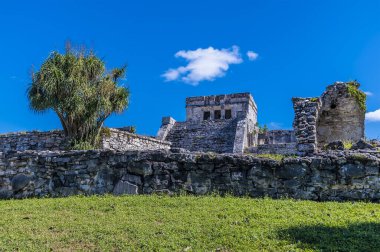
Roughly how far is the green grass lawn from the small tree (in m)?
6.49

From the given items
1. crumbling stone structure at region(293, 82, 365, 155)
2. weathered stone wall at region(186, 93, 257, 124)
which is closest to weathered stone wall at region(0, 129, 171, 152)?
crumbling stone structure at region(293, 82, 365, 155)

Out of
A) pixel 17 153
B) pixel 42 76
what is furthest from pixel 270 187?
pixel 42 76

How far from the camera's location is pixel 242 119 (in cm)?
2216

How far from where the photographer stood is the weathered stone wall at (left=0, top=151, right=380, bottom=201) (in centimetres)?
713

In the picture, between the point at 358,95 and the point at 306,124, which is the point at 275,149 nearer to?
the point at 358,95

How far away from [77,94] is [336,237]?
34.8ft

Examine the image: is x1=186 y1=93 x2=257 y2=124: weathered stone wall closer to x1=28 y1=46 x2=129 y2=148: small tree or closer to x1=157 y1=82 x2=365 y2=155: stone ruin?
x1=157 y1=82 x2=365 y2=155: stone ruin

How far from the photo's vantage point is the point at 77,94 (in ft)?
43.8

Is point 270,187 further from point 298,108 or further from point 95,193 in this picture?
point 298,108

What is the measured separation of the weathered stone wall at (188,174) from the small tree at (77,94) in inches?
170

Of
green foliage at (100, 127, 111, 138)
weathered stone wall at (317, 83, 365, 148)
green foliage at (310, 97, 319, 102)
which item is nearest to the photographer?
green foliage at (310, 97, 319, 102)

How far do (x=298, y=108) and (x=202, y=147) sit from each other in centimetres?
953

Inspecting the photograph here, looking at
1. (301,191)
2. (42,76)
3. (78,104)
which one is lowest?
(301,191)

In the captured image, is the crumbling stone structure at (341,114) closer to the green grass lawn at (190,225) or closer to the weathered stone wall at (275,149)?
the weathered stone wall at (275,149)
